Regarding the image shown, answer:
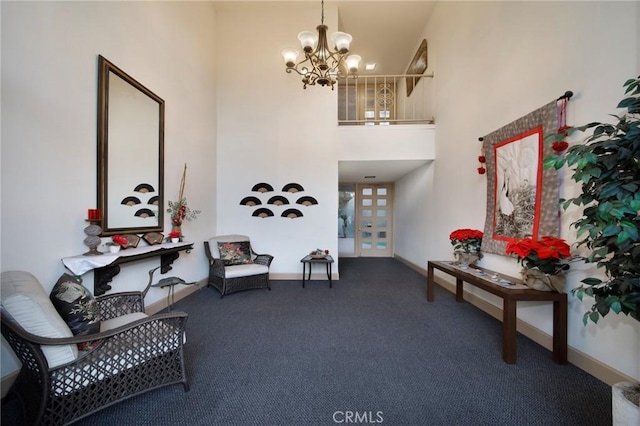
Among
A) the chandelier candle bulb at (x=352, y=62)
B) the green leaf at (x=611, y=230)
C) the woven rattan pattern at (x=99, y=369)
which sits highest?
the chandelier candle bulb at (x=352, y=62)

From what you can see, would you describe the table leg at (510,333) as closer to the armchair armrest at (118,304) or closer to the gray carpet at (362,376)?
the gray carpet at (362,376)

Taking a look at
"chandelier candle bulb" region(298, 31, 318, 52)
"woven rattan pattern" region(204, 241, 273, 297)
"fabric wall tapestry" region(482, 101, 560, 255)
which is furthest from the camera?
"woven rattan pattern" region(204, 241, 273, 297)

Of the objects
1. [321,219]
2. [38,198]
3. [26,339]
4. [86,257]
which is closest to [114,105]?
[38,198]

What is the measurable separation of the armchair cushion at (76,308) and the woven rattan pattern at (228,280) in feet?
7.07

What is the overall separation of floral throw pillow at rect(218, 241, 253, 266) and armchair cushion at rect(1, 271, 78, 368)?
9.19ft

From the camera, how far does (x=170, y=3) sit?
350 cm

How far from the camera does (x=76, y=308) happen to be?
1.59 meters

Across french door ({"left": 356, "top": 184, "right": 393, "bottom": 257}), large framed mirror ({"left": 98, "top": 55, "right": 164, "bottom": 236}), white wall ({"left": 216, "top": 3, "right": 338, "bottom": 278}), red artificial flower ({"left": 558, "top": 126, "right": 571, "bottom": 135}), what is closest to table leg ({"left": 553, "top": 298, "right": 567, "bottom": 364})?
red artificial flower ({"left": 558, "top": 126, "right": 571, "bottom": 135})

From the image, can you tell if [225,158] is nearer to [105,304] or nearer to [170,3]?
[170,3]

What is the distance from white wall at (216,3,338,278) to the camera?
4805 millimetres

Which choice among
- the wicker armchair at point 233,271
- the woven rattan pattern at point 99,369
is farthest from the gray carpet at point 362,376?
the wicker armchair at point 233,271

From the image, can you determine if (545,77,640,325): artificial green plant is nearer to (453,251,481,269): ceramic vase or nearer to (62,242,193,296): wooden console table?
(453,251,481,269): ceramic vase

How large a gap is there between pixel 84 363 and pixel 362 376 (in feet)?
5.97

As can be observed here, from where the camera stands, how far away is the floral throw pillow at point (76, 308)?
5.13 feet
